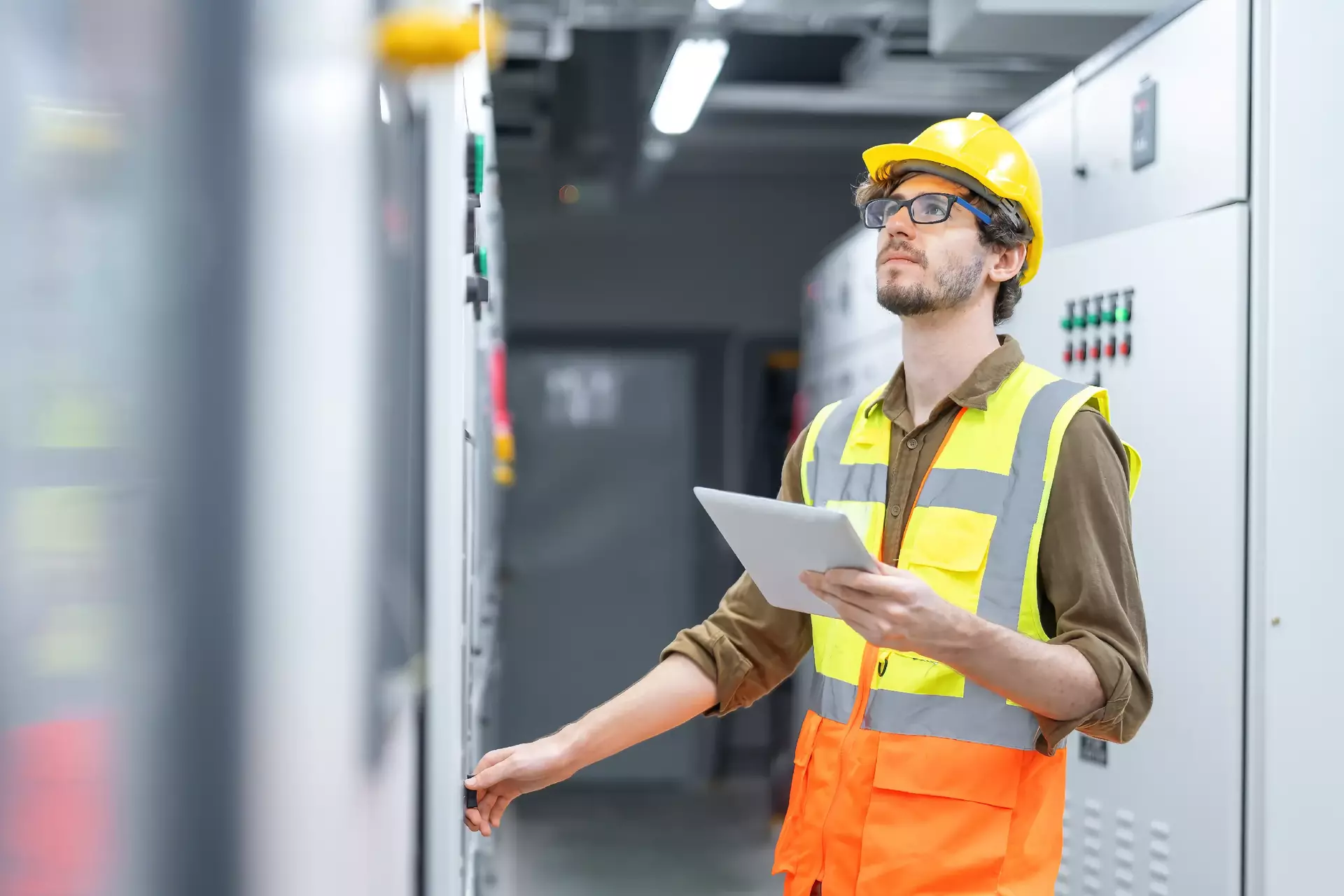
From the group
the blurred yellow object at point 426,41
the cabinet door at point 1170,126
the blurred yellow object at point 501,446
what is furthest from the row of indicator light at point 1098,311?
the blurred yellow object at point 501,446

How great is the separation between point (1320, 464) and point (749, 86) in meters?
3.21

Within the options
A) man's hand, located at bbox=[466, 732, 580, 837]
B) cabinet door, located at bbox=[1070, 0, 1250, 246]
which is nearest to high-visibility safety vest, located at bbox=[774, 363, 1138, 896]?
man's hand, located at bbox=[466, 732, 580, 837]

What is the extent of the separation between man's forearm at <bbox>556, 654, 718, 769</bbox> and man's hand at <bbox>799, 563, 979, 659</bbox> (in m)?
0.40

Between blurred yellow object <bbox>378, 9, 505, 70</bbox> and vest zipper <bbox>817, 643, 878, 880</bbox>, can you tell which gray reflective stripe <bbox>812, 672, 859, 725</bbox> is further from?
blurred yellow object <bbox>378, 9, 505, 70</bbox>

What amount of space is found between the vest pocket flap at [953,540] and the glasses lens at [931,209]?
0.42m

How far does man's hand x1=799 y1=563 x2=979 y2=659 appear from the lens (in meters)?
1.33

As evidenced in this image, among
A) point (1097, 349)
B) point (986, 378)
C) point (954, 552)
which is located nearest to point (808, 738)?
point (954, 552)

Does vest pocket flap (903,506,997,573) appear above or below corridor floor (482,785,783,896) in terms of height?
above

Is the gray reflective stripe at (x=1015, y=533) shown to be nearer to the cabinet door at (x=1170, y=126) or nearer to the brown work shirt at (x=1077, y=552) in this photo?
the brown work shirt at (x=1077, y=552)

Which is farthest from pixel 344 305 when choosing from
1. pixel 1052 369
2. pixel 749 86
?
pixel 749 86

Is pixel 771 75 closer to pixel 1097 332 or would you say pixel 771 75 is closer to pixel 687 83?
pixel 687 83

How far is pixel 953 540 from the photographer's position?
158 centimetres

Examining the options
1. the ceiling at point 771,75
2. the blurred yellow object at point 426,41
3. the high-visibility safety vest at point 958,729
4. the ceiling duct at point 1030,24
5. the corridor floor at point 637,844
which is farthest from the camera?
the corridor floor at point 637,844

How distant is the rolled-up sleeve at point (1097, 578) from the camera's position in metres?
1.48
